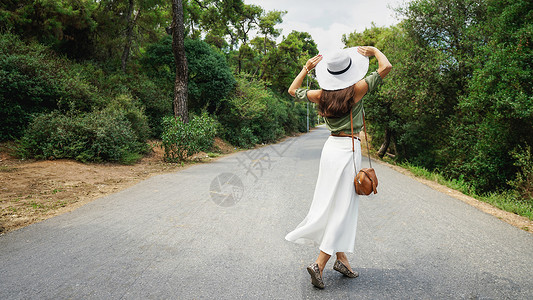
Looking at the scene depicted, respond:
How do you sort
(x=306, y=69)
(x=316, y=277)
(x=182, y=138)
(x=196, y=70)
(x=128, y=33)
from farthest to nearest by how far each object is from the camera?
1. (x=196, y=70)
2. (x=128, y=33)
3. (x=182, y=138)
4. (x=306, y=69)
5. (x=316, y=277)

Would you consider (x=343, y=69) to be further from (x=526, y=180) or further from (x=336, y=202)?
(x=526, y=180)

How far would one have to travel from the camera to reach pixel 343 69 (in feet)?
8.82

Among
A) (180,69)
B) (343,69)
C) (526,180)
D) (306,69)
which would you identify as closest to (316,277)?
(343,69)

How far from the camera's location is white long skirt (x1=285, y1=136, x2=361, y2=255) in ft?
8.66

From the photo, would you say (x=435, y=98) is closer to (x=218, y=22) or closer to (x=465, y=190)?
(x=465, y=190)

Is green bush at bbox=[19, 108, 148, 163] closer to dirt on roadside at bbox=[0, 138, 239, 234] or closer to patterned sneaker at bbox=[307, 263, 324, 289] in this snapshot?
dirt on roadside at bbox=[0, 138, 239, 234]

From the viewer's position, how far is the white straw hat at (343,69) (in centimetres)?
267

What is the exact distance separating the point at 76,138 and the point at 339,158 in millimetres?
8886

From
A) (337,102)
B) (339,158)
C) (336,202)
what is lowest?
(336,202)

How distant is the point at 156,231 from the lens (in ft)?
12.8

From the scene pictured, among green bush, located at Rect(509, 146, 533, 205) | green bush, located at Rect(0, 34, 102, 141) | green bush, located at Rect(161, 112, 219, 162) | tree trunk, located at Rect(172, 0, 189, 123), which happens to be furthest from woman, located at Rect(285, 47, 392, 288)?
tree trunk, located at Rect(172, 0, 189, 123)

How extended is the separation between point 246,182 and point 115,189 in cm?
312

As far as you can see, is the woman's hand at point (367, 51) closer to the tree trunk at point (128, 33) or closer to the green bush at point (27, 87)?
the green bush at point (27, 87)

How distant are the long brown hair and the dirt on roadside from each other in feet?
15.0
